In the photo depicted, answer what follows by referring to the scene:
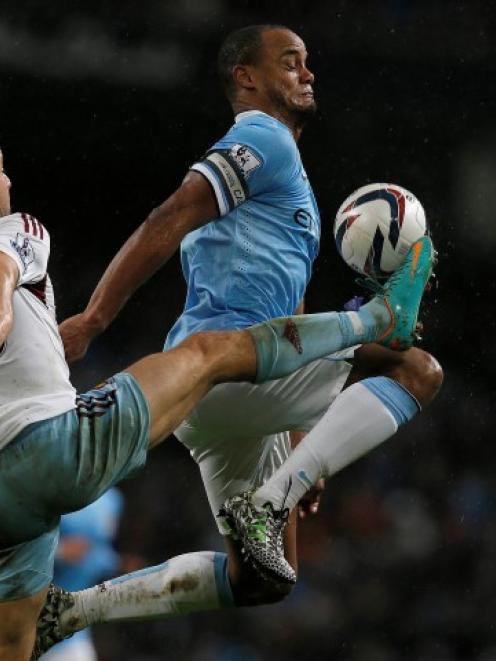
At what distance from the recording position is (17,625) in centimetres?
329

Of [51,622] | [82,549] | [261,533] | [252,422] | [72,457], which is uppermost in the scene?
[72,457]

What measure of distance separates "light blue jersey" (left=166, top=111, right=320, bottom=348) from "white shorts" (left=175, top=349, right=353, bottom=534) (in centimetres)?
21

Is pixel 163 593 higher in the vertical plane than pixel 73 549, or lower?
higher

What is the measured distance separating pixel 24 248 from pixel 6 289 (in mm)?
214

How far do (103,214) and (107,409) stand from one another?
450cm

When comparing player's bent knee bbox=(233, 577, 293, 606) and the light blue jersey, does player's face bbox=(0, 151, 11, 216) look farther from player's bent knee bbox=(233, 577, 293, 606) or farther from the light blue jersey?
player's bent knee bbox=(233, 577, 293, 606)

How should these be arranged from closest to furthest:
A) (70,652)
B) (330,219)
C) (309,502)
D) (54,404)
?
(54,404) < (309,502) < (70,652) < (330,219)

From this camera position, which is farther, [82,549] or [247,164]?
[82,549]

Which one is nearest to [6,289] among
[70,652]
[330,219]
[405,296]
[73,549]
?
[405,296]

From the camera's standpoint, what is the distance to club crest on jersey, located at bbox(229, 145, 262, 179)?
144 inches

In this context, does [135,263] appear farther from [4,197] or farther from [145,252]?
[4,197]

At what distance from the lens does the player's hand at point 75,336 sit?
3.62 m

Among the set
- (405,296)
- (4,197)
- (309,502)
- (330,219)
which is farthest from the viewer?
(330,219)

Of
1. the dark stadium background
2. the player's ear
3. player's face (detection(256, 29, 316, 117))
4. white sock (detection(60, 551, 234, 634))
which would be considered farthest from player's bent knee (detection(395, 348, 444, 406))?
the dark stadium background
